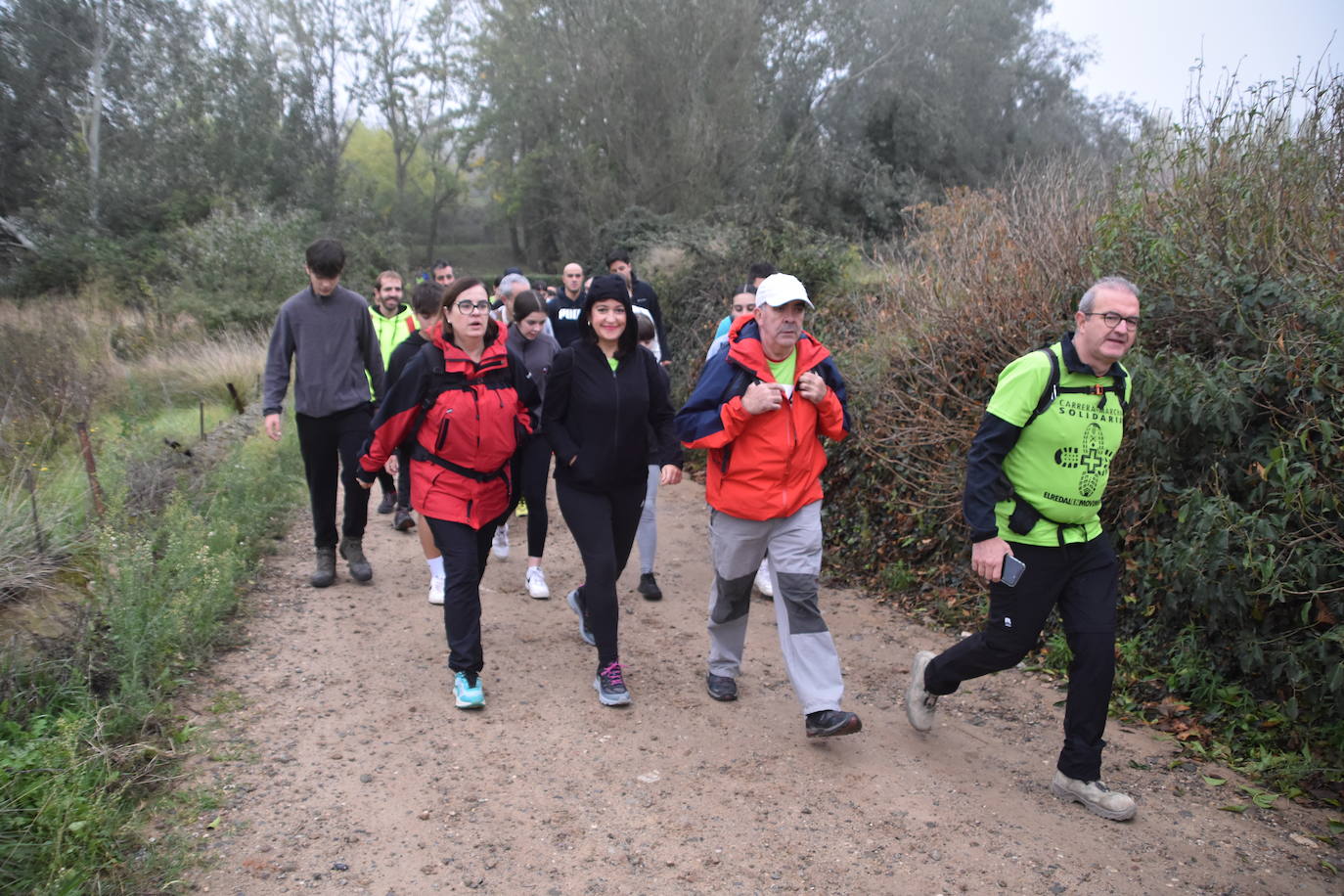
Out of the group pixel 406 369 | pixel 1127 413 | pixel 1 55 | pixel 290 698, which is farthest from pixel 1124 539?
pixel 1 55

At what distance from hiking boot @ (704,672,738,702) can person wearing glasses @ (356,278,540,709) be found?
116 cm

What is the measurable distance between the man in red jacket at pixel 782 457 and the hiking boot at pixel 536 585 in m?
2.25

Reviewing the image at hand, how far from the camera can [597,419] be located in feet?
15.9

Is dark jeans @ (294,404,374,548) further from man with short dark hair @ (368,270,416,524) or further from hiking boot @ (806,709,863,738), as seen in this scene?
hiking boot @ (806,709,863,738)

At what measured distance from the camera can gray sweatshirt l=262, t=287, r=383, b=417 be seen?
252 inches

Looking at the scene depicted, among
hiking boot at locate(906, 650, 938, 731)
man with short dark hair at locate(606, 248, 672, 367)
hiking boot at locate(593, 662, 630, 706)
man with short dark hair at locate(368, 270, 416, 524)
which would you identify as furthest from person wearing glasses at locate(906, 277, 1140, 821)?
man with short dark hair at locate(368, 270, 416, 524)

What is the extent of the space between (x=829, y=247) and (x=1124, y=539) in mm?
7470

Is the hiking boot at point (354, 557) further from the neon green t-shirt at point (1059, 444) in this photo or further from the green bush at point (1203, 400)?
the neon green t-shirt at point (1059, 444)

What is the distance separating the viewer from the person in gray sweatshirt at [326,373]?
252 inches

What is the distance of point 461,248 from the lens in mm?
49875

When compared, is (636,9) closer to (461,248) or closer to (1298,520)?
(1298,520)

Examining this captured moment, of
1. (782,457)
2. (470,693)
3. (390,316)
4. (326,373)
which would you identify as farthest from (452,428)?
(390,316)

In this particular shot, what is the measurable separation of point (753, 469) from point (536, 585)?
2622 millimetres

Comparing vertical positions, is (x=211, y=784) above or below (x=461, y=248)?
below
